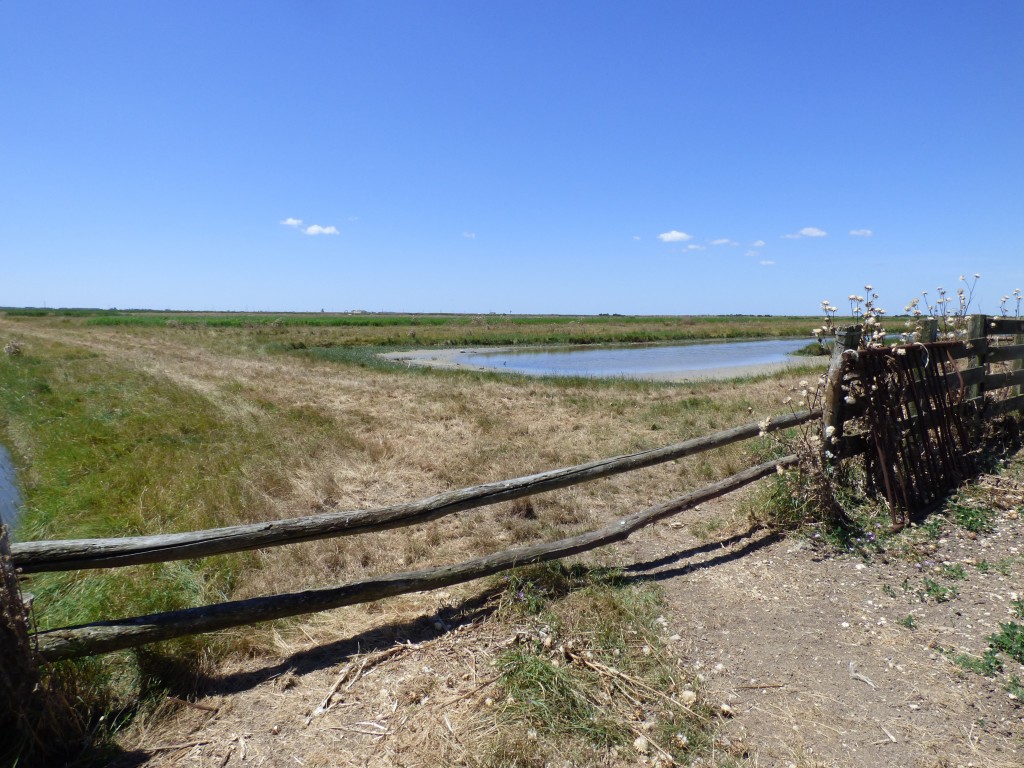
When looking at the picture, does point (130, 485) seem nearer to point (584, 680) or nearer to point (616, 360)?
point (584, 680)

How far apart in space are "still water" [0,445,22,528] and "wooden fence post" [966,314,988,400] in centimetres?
1177

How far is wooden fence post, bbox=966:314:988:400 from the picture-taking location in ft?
24.1

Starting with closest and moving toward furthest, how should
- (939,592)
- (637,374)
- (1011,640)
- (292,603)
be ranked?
(1011,640)
(292,603)
(939,592)
(637,374)

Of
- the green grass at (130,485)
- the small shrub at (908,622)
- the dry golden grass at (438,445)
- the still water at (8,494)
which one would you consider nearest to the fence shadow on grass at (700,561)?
the dry golden grass at (438,445)

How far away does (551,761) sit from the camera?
9.66ft

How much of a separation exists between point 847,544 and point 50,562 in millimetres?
6129

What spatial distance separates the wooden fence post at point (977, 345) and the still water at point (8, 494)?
1177 cm

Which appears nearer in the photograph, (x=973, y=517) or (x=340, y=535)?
(x=340, y=535)

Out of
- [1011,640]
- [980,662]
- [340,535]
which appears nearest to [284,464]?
[340,535]

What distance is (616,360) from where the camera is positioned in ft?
108

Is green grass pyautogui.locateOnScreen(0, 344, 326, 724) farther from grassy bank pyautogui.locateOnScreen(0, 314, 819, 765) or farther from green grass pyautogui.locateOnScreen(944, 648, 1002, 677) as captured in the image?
green grass pyautogui.locateOnScreen(944, 648, 1002, 677)

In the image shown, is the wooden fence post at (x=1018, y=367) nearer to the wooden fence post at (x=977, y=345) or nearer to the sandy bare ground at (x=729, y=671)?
the wooden fence post at (x=977, y=345)

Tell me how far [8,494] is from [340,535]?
23.6ft

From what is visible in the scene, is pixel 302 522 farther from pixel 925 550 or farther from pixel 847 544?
pixel 925 550
